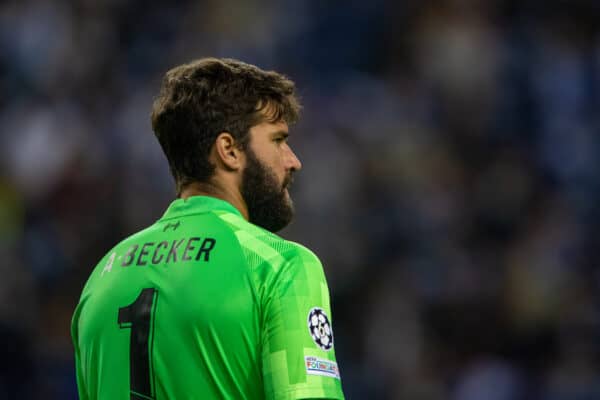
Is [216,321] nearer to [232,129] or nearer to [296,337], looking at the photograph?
[296,337]

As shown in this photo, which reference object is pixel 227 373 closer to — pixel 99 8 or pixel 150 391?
pixel 150 391

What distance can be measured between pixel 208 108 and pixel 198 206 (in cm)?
24

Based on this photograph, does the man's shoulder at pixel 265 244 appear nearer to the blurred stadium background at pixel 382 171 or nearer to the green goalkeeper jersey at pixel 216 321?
the green goalkeeper jersey at pixel 216 321

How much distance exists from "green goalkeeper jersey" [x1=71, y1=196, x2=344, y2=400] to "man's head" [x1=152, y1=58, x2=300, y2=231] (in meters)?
0.12

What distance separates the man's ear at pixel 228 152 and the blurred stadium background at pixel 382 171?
5.39 metres

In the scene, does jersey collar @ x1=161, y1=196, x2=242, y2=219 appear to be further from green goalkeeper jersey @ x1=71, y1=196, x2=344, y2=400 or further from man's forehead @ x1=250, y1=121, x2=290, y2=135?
man's forehead @ x1=250, y1=121, x2=290, y2=135

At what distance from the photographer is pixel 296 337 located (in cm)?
257

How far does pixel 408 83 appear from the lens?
1041 centimetres

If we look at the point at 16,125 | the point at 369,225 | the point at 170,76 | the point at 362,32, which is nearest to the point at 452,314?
the point at 369,225

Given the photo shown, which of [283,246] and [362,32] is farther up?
[362,32]

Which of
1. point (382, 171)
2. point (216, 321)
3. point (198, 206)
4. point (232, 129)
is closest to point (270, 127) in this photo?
point (232, 129)

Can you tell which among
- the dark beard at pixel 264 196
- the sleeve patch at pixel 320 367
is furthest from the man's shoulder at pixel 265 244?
the sleeve patch at pixel 320 367

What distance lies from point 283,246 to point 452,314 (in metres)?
6.14

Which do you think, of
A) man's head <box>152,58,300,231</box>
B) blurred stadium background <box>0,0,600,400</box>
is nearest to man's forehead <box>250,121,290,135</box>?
man's head <box>152,58,300,231</box>
